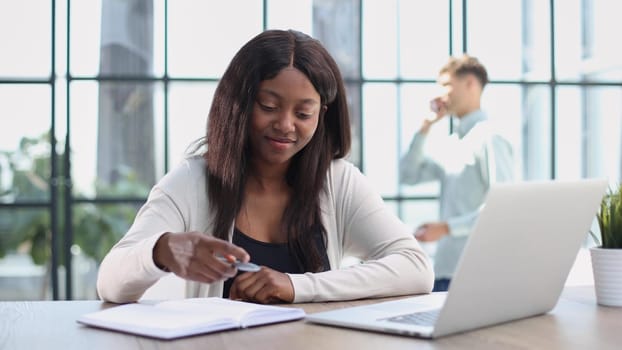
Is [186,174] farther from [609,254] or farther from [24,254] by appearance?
[24,254]

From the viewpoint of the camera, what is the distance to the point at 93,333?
5.01 ft

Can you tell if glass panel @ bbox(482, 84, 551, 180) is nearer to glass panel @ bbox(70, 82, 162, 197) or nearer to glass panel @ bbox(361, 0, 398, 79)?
glass panel @ bbox(361, 0, 398, 79)

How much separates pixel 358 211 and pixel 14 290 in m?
2.60

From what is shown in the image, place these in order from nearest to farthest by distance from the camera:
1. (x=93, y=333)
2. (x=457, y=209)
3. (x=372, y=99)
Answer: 1. (x=93, y=333)
2. (x=457, y=209)
3. (x=372, y=99)

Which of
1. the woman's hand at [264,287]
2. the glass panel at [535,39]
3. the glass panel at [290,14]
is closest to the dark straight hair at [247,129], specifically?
the woman's hand at [264,287]

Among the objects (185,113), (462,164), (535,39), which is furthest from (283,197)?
(535,39)

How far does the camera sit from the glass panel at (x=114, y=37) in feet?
14.4

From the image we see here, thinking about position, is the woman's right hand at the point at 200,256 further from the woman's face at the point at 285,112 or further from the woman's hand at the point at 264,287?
the woman's face at the point at 285,112

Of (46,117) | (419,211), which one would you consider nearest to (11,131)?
(46,117)

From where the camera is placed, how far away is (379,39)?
4.66 m

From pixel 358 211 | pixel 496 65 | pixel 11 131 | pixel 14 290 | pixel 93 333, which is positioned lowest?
pixel 14 290

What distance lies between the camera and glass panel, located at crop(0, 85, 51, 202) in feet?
14.2

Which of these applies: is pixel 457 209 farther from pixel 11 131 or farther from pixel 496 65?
pixel 11 131

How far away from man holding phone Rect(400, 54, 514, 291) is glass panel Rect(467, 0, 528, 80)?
581 mm
